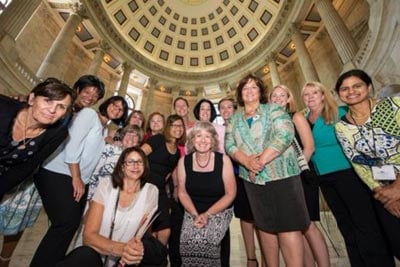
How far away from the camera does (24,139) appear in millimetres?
1749

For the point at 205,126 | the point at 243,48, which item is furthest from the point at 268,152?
the point at 243,48

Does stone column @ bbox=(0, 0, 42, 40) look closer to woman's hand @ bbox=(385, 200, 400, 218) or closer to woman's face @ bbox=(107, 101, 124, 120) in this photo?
woman's face @ bbox=(107, 101, 124, 120)

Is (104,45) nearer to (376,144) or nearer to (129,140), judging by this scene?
(129,140)

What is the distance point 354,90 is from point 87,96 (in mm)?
3200

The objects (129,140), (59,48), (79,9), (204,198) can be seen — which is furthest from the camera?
(79,9)

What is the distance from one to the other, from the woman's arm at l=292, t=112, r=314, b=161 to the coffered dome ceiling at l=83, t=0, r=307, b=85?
15.6 meters

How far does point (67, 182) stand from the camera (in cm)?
217

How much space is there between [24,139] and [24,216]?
107 centimetres

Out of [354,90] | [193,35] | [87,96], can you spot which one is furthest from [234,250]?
[193,35]

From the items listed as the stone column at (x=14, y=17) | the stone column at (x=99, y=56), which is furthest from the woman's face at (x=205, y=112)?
the stone column at (x=99, y=56)

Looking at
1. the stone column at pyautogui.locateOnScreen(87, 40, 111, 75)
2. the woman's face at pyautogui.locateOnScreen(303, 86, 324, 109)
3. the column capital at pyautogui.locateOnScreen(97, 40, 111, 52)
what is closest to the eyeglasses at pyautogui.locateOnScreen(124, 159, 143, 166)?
the woman's face at pyautogui.locateOnScreen(303, 86, 324, 109)

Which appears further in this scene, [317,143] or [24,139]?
[317,143]

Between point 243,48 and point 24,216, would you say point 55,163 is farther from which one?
point 243,48

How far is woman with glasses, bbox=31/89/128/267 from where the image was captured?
1.92 metres
